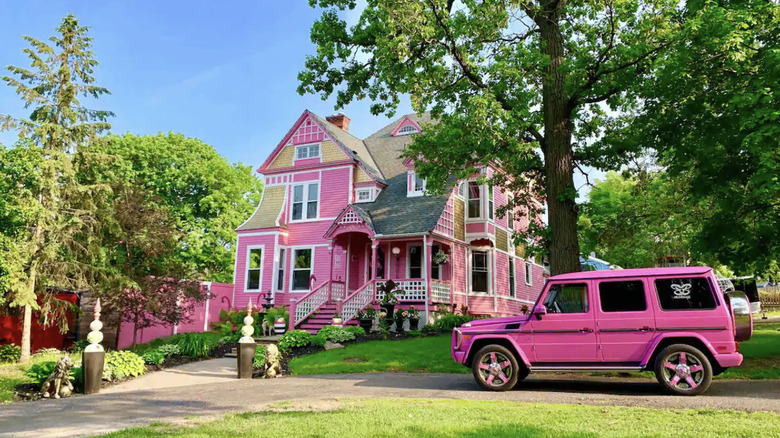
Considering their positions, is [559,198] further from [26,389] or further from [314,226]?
[314,226]

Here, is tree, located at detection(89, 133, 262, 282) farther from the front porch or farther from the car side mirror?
the car side mirror

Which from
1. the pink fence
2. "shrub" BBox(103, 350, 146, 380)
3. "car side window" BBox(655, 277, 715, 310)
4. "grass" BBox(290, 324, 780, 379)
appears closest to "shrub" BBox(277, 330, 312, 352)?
"grass" BBox(290, 324, 780, 379)

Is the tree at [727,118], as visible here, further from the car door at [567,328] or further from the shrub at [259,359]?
the shrub at [259,359]

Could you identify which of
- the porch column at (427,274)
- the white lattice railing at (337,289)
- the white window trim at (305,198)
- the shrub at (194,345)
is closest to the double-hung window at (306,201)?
the white window trim at (305,198)

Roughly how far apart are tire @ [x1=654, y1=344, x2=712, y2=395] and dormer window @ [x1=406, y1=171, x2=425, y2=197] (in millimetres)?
15467

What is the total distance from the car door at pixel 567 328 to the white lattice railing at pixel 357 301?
11490 mm

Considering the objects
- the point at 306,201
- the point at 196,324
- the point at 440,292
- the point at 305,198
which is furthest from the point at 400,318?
the point at 196,324

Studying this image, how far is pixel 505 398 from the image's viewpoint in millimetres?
8102

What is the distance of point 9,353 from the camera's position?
14633 mm

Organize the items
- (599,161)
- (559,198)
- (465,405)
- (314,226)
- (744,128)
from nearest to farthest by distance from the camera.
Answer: (465,405) → (744,128) → (559,198) → (599,161) → (314,226)

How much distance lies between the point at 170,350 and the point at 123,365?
336cm

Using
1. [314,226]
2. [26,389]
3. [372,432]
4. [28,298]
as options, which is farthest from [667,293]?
[314,226]

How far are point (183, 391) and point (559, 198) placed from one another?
29.9ft

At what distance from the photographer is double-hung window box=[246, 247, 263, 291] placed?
24094 mm
